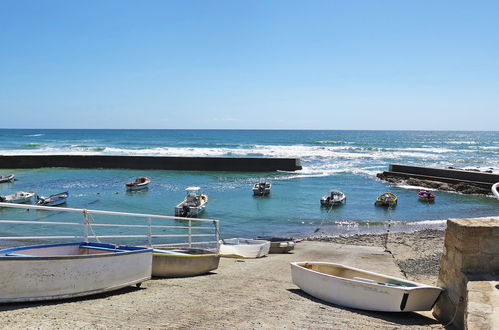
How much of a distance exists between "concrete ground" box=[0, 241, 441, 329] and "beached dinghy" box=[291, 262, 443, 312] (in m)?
0.17

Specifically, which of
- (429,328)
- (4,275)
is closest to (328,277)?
(429,328)

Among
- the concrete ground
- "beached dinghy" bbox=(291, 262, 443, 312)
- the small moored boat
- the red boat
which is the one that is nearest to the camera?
the concrete ground

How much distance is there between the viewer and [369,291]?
23.7ft

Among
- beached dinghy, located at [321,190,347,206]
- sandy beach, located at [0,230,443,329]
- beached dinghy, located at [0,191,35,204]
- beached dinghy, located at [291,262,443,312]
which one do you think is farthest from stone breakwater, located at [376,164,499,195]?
beached dinghy, located at [291,262,443,312]

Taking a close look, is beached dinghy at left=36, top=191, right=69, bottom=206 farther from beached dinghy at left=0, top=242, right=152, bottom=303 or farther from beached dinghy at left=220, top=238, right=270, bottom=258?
beached dinghy at left=0, top=242, right=152, bottom=303

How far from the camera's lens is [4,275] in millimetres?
5277

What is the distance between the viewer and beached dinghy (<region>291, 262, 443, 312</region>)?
22.8ft

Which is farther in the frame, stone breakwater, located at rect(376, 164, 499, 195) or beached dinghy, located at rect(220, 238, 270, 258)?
stone breakwater, located at rect(376, 164, 499, 195)

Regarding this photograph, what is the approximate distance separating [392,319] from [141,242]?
12.9 m

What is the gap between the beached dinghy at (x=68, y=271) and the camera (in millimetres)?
5387

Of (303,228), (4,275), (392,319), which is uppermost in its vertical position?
(4,275)

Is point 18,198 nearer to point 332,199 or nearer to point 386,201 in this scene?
point 332,199

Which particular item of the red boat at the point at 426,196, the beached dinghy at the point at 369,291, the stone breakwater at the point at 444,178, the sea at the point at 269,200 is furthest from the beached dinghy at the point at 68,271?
the stone breakwater at the point at 444,178

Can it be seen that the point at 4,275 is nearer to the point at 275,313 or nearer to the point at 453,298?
the point at 275,313
